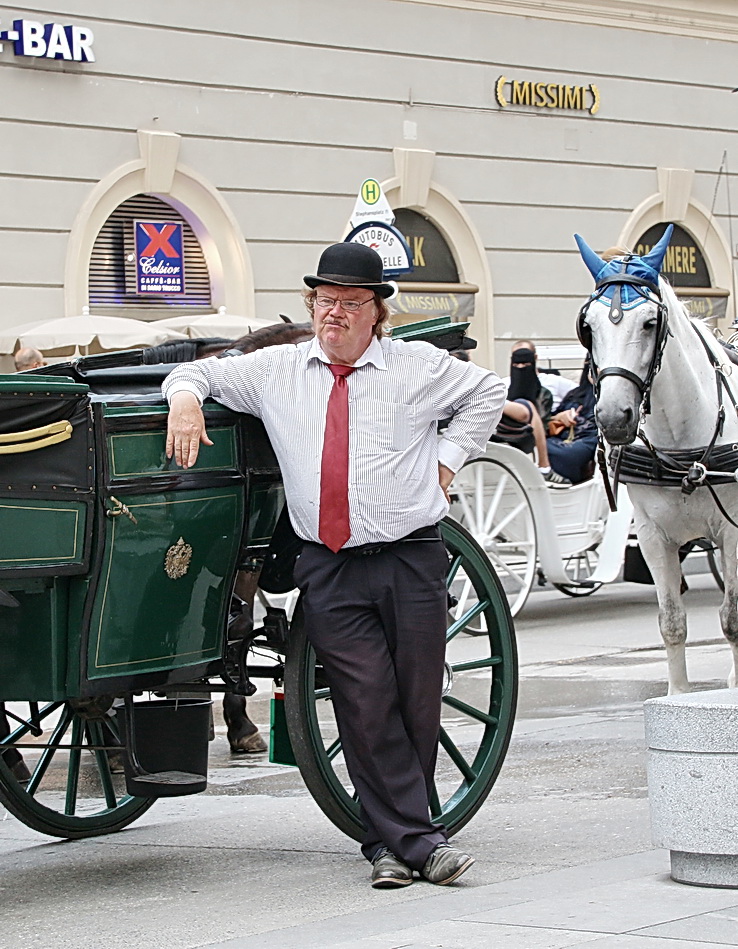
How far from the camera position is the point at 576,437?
12.9 m

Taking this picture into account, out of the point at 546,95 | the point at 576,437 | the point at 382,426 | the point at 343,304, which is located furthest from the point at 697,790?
the point at 546,95

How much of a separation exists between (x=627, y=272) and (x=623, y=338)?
0.34 metres

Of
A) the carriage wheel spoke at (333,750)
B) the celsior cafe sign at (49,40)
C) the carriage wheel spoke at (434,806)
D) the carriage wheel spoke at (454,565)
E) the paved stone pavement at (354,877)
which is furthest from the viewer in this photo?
the celsior cafe sign at (49,40)

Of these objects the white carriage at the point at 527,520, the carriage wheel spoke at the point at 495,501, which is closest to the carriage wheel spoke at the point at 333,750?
the white carriage at the point at 527,520

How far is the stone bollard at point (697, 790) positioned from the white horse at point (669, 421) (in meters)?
2.28

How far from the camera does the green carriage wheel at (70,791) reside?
5.36 meters

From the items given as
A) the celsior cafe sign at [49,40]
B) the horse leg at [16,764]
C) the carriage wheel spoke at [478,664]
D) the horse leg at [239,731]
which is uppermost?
the celsior cafe sign at [49,40]

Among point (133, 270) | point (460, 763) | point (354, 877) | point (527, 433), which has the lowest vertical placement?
point (354, 877)

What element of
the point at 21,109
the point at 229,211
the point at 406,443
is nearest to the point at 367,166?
the point at 229,211

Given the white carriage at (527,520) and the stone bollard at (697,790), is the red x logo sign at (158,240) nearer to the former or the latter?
the white carriage at (527,520)

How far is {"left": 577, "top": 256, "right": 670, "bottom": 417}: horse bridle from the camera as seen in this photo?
6.76m

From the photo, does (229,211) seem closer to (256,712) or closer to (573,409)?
(573,409)

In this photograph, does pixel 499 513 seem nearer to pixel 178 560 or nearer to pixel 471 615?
pixel 471 615

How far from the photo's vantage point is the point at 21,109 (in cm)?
1563
